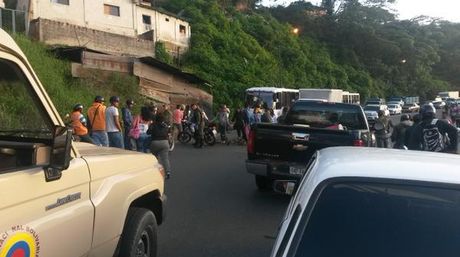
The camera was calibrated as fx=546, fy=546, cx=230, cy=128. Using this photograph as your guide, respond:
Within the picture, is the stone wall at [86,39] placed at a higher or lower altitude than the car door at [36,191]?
higher

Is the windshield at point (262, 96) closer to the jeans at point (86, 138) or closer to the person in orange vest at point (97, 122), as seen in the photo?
the person in orange vest at point (97, 122)

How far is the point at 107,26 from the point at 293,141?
30883 millimetres

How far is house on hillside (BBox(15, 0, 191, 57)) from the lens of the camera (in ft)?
92.9

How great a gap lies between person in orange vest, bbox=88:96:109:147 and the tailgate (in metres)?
4.13

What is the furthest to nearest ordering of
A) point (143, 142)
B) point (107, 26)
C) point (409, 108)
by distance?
1. point (409, 108)
2. point (107, 26)
3. point (143, 142)

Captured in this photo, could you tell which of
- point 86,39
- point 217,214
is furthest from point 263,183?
point 86,39

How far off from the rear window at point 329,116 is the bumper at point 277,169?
220cm

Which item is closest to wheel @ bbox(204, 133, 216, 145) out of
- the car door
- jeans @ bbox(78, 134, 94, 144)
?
jeans @ bbox(78, 134, 94, 144)

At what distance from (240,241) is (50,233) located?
3.68 meters

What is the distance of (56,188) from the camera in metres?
3.29

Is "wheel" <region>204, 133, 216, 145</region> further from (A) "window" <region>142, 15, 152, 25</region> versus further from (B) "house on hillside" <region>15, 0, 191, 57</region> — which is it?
(A) "window" <region>142, 15, 152, 25</region>

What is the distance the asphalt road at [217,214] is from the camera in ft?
20.7

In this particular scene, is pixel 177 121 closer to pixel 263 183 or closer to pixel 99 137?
pixel 99 137

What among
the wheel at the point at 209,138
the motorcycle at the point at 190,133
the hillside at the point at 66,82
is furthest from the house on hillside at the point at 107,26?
the wheel at the point at 209,138
